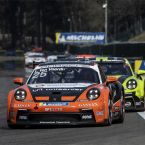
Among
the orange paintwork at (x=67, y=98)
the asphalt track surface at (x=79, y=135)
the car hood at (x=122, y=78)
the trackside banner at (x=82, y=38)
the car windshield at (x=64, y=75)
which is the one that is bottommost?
the trackside banner at (x=82, y=38)

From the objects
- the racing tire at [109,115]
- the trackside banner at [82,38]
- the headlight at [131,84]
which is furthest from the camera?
the trackside banner at [82,38]

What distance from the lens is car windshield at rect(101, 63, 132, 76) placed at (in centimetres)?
1825

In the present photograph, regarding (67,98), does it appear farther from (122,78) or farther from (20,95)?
→ (122,78)

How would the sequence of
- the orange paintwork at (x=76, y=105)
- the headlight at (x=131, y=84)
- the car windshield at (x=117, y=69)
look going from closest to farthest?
the orange paintwork at (x=76, y=105), the headlight at (x=131, y=84), the car windshield at (x=117, y=69)

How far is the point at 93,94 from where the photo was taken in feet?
42.1

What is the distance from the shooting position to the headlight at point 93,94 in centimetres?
1279

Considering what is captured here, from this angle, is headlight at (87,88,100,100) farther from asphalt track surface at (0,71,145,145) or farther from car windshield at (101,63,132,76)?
car windshield at (101,63,132,76)

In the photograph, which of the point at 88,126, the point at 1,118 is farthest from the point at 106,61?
the point at 88,126

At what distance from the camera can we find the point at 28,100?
12781 mm

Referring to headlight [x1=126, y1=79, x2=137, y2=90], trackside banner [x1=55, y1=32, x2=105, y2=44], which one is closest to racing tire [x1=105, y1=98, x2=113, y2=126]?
headlight [x1=126, y1=79, x2=137, y2=90]

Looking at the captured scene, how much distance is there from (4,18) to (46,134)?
477 feet

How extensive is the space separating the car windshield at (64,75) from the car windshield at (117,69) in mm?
4116

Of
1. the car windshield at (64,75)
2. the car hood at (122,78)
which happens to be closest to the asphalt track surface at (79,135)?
the car windshield at (64,75)

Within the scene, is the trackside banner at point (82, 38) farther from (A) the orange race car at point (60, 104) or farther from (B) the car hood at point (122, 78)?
(A) the orange race car at point (60, 104)
